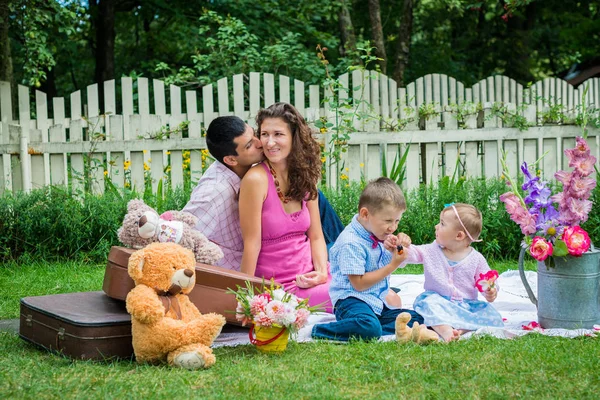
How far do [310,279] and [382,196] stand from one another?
764 mm

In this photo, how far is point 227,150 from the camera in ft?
14.8

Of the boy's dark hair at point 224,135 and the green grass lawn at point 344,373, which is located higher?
the boy's dark hair at point 224,135

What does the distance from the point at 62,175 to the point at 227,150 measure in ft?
12.2

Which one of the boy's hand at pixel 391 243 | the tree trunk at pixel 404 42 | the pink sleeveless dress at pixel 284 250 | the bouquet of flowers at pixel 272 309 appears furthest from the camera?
the tree trunk at pixel 404 42

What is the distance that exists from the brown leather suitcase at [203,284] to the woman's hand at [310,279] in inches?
21.0

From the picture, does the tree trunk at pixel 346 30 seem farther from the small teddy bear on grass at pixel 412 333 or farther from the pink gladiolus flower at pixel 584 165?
the small teddy bear on grass at pixel 412 333

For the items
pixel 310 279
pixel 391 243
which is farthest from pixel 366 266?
pixel 310 279

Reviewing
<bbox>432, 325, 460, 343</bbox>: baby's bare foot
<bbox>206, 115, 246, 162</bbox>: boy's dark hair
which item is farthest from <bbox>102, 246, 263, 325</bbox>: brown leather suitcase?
<bbox>432, 325, 460, 343</bbox>: baby's bare foot

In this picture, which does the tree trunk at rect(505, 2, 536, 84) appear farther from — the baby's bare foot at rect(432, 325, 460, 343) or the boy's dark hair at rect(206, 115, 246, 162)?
the baby's bare foot at rect(432, 325, 460, 343)

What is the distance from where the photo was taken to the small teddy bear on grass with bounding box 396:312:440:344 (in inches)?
148

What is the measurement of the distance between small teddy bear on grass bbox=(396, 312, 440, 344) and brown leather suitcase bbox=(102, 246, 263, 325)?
81 centimetres

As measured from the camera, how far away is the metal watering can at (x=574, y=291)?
395cm

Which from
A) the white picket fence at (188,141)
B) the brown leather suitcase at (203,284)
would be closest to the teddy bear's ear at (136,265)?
the brown leather suitcase at (203,284)

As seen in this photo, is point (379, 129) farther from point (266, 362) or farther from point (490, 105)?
point (266, 362)
